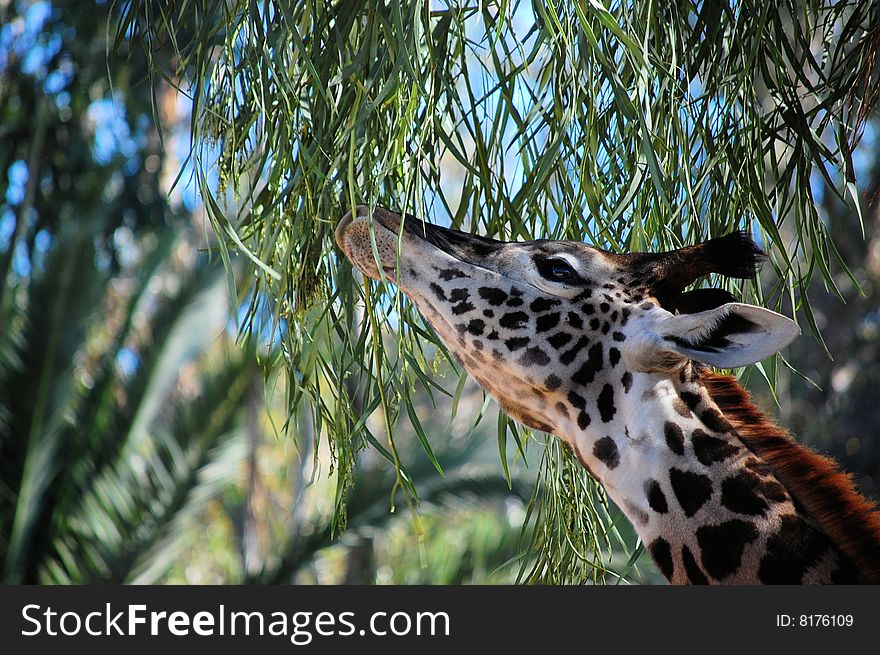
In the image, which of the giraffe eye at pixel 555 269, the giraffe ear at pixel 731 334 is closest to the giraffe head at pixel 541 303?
the giraffe eye at pixel 555 269

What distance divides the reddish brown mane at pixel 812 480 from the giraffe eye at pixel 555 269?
0.34 metres

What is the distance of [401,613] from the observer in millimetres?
1975

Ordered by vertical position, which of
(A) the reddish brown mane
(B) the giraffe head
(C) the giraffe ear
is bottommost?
(A) the reddish brown mane

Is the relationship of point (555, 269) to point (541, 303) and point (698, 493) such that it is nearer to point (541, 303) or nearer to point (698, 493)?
point (541, 303)

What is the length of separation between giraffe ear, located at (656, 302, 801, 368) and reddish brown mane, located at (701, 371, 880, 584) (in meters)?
0.25

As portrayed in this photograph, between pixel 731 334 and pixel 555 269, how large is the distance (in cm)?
46

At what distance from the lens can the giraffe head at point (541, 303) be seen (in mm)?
2213

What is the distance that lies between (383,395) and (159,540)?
187 inches

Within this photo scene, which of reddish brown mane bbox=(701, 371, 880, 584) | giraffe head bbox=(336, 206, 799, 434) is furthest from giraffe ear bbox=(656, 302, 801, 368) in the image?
reddish brown mane bbox=(701, 371, 880, 584)

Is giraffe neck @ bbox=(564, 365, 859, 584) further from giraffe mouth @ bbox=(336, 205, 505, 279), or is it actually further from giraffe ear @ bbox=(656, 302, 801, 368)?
giraffe mouth @ bbox=(336, 205, 505, 279)

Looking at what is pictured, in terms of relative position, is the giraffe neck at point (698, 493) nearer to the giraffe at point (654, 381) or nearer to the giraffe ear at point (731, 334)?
the giraffe at point (654, 381)

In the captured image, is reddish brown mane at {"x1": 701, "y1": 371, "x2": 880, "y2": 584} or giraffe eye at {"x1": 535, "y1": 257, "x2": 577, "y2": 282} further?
giraffe eye at {"x1": 535, "y1": 257, "x2": 577, "y2": 282}

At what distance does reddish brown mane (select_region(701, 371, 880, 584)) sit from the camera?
1.92 metres

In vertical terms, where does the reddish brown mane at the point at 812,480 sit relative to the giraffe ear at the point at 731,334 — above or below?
below
